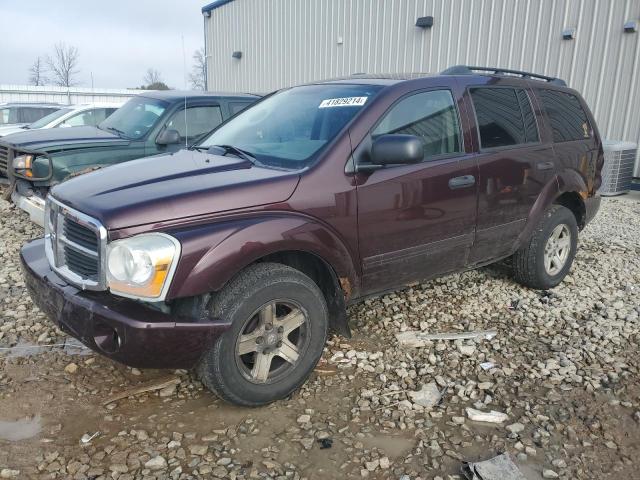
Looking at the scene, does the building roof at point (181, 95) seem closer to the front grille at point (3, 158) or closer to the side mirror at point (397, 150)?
the front grille at point (3, 158)

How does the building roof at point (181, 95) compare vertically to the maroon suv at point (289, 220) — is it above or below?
above

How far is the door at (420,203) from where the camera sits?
128 inches

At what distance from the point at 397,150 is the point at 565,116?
246 cm

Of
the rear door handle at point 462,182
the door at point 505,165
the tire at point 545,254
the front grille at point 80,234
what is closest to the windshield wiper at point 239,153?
the front grille at point 80,234

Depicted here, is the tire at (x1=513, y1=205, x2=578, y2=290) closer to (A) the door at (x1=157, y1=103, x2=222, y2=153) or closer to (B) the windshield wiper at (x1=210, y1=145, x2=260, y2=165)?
(B) the windshield wiper at (x1=210, y1=145, x2=260, y2=165)

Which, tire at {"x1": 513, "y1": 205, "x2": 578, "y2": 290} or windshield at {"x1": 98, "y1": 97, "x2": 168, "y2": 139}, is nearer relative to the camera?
tire at {"x1": 513, "y1": 205, "x2": 578, "y2": 290}

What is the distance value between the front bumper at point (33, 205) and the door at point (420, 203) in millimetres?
3970

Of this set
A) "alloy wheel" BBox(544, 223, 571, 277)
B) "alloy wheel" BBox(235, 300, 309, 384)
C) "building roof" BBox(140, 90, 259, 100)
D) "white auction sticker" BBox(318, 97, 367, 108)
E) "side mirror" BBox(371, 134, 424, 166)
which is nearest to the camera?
"alloy wheel" BBox(235, 300, 309, 384)

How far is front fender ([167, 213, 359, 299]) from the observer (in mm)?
2500

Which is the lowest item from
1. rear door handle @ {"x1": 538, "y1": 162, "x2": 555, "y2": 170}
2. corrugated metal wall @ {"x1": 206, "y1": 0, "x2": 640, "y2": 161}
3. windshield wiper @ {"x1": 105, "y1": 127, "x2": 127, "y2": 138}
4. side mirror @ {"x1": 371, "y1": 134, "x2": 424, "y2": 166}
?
rear door handle @ {"x1": 538, "y1": 162, "x2": 555, "y2": 170}

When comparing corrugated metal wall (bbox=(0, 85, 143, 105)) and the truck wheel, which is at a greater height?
corrugated metal wall (bbox=(0, 85, 143, 105))

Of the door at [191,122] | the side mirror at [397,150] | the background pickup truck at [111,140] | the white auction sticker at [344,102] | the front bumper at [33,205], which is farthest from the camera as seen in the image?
the door at [191,122]

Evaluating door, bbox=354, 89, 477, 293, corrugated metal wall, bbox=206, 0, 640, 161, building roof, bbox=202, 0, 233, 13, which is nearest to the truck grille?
door, bbox=354, 89, 477, 293

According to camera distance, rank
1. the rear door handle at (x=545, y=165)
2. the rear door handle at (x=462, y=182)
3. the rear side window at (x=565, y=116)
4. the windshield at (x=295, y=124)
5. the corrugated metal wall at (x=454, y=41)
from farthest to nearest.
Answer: the corrugated metal wall at (x=454, y=41)
the rear side window at (x=565, y=116)
the rear door handle at (x=545, y=165)
the rear door handle at (x=462, y=182)
the windshield at (x=295, y=124)
